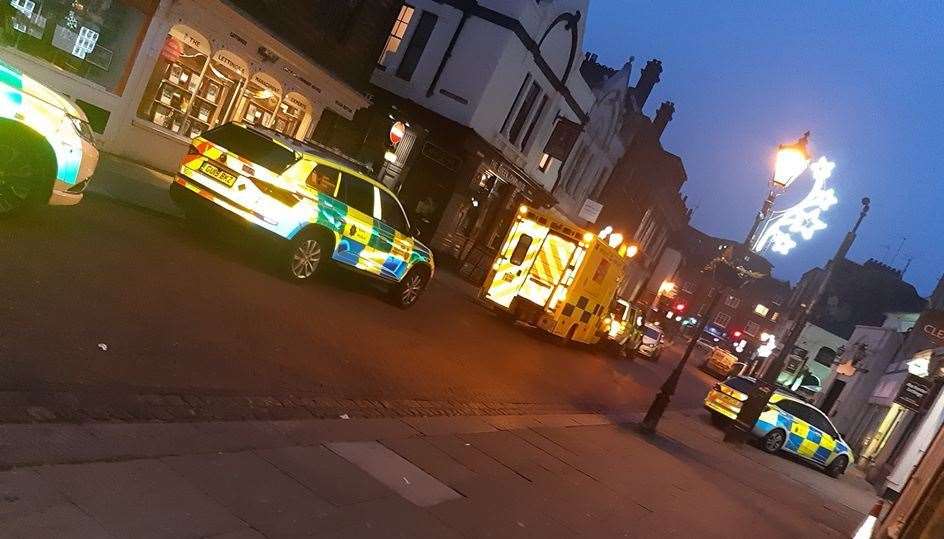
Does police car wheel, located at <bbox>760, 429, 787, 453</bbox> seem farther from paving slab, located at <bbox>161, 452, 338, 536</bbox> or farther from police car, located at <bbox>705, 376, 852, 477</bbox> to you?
paving slab, located at <bbox>161, 452, 338, 536</bbox>

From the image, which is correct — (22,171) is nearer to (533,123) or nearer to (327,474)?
(327,474)

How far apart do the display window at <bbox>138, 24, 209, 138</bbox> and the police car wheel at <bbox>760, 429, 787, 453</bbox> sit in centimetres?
1568

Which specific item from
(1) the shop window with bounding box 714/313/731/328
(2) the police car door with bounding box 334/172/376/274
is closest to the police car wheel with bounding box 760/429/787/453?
(2) the police car door with bounding box 334/172/376/274

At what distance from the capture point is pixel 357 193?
11164mm

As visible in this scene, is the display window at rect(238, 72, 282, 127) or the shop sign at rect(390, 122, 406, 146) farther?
the shop sign at rect(390, 122, 406, 146)

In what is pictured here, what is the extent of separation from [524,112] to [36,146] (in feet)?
70.9

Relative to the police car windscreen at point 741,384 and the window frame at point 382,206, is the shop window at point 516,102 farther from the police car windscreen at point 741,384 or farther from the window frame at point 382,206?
the window frame at point 382,206

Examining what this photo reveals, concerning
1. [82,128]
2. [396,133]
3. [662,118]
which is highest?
[662,118]

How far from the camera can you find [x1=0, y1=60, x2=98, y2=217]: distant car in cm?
700

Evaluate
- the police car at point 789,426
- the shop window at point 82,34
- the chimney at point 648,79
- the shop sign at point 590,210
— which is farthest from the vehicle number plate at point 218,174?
the chimney at point 648,79

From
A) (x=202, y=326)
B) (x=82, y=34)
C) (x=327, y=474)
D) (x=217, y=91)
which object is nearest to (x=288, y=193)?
(x=202, y=326)

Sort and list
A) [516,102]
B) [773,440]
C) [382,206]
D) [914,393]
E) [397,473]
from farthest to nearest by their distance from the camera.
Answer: [516,102], [914,393], [773,440], [382,206], [397,473]

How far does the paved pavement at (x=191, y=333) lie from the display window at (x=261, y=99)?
4443 mm

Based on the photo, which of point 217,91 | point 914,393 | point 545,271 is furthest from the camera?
point 914,393
